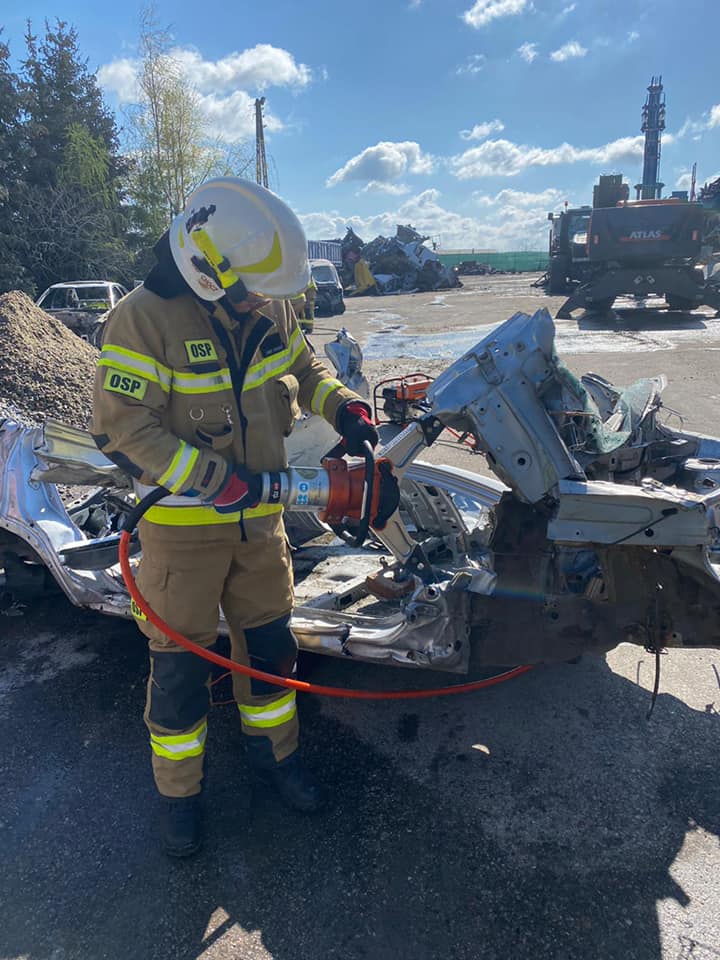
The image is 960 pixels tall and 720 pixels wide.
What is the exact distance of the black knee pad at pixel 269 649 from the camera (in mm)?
2561

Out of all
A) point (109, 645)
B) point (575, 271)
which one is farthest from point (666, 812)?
point (575, 271)

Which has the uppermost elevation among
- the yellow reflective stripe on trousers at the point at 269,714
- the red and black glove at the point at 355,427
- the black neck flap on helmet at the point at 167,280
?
the black neck flap on helmet at the point at 167,280

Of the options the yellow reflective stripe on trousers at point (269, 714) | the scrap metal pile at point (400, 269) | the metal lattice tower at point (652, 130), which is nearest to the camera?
the yellow reflective stripe on trousers at point (269, 714)

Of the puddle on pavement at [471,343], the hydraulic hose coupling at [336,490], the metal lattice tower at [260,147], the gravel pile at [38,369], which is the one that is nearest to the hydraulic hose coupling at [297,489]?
the hydraulic hose coupling at [336,490]

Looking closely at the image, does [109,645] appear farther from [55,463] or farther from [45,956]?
[45,956]

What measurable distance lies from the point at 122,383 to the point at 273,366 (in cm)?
56

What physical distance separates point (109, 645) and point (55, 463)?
3.76 ft

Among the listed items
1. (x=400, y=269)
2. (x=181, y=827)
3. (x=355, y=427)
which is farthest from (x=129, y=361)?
(x=400, y=269)

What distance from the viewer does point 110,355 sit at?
80.5 inches

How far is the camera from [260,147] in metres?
24.6

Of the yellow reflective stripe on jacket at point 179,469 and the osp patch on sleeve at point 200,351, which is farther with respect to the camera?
the osp patch on sleeve at point 200,351

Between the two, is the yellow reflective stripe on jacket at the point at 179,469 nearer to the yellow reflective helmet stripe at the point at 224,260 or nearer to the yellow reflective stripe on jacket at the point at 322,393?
the yellow reflective helmet stripe at the point at 224,260

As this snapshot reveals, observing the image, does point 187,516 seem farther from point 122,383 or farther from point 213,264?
point 213,264

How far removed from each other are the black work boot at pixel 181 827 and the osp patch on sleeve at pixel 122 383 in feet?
4.57
